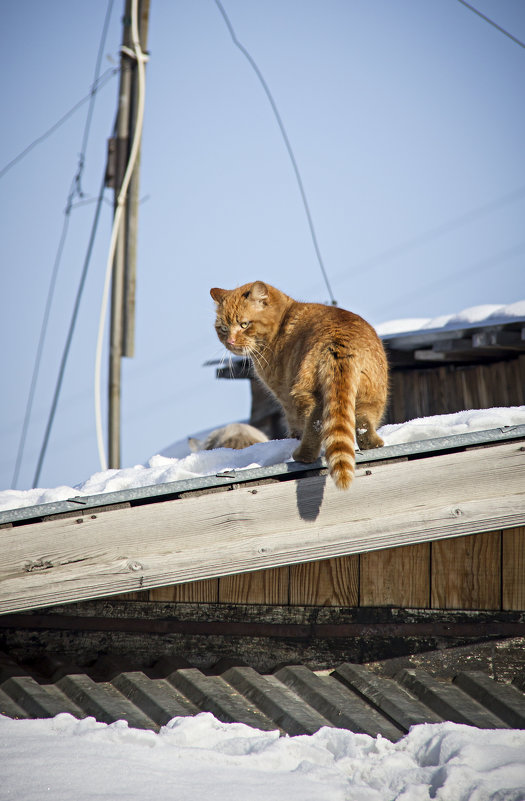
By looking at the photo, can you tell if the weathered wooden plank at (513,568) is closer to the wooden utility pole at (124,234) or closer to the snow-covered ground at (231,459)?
the snow-covered ground at (231,459)

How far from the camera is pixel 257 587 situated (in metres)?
3.10

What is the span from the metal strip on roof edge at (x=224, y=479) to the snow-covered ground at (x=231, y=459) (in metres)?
0.16

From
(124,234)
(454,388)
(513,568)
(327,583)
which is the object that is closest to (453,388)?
(454,388)

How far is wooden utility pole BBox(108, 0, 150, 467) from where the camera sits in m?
6.33

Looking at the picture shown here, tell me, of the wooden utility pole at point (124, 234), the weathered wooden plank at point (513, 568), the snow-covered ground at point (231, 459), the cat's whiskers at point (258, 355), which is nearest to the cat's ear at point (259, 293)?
the cat's whiskers at point (258, 355)

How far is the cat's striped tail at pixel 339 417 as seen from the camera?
2.25m

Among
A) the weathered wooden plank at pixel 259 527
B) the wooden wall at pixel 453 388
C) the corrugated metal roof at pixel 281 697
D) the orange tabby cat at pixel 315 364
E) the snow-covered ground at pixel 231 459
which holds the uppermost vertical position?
the wooden wall at pixel 453 388

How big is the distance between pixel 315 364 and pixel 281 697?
4.53 feet

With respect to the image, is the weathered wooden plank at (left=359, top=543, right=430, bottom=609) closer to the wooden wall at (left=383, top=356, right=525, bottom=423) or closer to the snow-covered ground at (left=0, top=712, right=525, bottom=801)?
the snow-covered ground at (left=0, top=712, right=525, bottom=801)

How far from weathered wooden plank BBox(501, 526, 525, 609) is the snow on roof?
355 centimetres

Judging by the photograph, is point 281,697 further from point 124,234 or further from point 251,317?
point 124,234

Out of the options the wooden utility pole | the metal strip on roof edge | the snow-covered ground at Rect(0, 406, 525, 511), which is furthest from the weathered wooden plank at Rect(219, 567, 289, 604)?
the wooden utility pole

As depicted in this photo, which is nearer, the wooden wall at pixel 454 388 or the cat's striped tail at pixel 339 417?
the cat's striped tail at pixel 339 417

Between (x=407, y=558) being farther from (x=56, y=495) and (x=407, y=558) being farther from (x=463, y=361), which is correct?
(x=463, y=361)
